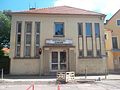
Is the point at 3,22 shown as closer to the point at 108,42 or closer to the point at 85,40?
the point at 85,40

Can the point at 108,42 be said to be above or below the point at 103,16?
below

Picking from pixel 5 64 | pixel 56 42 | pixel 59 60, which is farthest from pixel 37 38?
pixel 5 64

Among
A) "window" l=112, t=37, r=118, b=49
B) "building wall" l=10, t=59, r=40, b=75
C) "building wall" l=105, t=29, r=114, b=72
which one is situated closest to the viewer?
"building wall" l=10, t=59, r=40, b=75

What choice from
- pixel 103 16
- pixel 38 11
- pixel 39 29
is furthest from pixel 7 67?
pixel 103 16

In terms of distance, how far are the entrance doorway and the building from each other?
11.2 m

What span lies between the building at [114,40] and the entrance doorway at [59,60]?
36.6 feet

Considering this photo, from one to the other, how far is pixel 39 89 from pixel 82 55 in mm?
12465

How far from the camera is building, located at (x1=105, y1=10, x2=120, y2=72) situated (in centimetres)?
3359

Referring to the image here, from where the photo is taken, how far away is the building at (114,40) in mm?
33594

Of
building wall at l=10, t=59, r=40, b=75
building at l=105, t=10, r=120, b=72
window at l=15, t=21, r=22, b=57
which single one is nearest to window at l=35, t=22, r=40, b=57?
building wall at l=10, t=59, r=40, b=75

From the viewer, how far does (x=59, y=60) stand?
2519cm

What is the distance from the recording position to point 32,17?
84.2 feet

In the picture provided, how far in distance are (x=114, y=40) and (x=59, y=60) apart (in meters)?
15.0

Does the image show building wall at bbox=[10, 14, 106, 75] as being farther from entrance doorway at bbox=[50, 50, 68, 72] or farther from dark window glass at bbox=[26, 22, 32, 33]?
entrance doorway at bbox=[50, 50, 68, 72]
